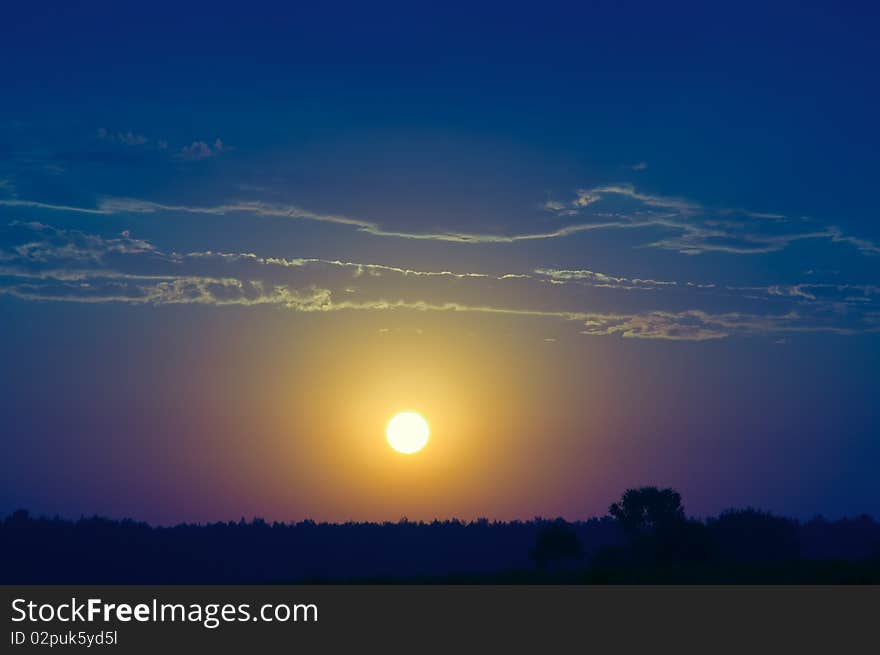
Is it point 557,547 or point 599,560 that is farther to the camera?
point 557,547

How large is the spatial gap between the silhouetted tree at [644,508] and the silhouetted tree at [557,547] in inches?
222

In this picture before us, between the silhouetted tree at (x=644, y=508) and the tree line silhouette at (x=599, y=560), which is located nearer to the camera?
the tree line silhouette at (x=599, y=560)

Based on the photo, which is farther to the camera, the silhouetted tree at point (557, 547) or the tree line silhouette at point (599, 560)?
the silhouetted tree at point (557, 547)

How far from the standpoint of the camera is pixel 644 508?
4902 inches

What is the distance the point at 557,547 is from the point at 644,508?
427 inches

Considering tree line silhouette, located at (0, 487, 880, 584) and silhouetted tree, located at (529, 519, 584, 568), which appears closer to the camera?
tree line silhouette, located at (0, 487, 880, 584)

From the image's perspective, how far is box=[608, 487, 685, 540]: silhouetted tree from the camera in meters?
122

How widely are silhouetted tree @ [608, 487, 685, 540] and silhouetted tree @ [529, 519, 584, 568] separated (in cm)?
563

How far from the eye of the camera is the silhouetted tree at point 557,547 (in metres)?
122

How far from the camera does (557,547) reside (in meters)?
123

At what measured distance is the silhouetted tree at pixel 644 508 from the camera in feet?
399

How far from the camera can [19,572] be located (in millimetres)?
184875

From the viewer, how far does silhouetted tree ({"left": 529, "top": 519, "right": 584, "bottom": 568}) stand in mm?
122500
